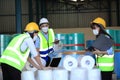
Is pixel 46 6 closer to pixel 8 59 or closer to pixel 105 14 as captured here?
pixel 105 14

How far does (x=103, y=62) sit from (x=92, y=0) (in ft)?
85.9

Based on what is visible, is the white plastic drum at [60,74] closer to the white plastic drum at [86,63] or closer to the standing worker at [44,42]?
the white plastic drum at [86,63]

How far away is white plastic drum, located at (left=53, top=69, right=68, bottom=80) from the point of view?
210 inches

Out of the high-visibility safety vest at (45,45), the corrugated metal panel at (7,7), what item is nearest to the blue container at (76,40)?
the high-visibility safety vest at (45,45)

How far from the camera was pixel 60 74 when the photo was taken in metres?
5.32

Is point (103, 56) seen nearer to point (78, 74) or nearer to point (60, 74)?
point (78, 74)

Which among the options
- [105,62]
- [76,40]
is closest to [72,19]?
[76,40]

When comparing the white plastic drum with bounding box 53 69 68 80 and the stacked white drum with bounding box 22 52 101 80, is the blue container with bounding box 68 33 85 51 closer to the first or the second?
the stacked white drum with bounding box 22 52 101 80

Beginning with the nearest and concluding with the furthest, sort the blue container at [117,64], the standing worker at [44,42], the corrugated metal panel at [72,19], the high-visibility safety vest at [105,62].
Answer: the high-visibility safety vest at [105,62]
the standing worker at [44,42]
the blue container at [117,64]
the corrugated metal panel at [72,19]

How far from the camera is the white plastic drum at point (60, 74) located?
5332 millimetres

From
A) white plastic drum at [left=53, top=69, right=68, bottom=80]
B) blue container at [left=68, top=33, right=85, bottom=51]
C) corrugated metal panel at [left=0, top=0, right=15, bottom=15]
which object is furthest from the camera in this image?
→ corrugated metal panel at [left=0, top=0, right=15, bottom=15]

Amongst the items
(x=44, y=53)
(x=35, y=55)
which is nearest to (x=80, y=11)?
(x=44, y=53)

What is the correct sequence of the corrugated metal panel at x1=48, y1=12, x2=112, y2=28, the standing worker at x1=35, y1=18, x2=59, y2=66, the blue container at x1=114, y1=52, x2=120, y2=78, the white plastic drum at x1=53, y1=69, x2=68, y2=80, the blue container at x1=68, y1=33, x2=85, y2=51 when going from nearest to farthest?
the white plastic drum at x1=53, y1=69, x2=68, y2=80
the standing worker at x1=35, y1=18, x2=59, y2=66
the blue container at x1=114, y1=52, x2=120, y2=78
the blue container at x1=68, y1=33, x2=85, y2=51
the corrugated metal panel at x1=48, y1=12, x2=112, y2=28

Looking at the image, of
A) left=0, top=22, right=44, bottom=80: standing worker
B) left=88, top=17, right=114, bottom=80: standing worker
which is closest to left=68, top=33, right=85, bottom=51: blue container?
left=88, top=17, right=114, bottom=80: standing worker
